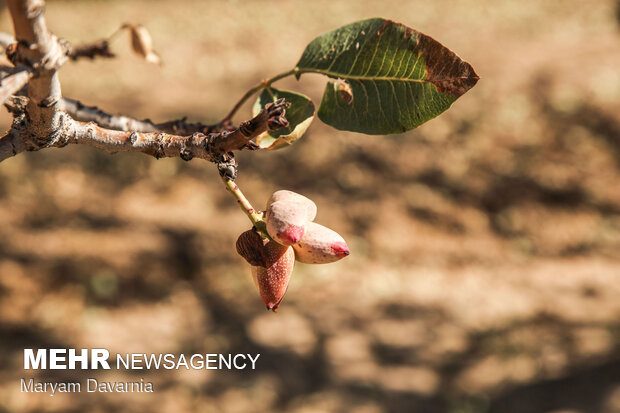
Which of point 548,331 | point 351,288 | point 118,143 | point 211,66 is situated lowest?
point 118,143

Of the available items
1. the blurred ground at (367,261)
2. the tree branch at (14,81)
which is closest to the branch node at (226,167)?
the tree branch at (14,81)

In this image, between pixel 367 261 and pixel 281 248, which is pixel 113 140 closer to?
pixel 281 248

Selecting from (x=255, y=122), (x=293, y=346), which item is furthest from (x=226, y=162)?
(x=293, y=346)

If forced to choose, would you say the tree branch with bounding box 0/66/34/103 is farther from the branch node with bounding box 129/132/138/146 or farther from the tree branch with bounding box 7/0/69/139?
the branch node with bounding box 129/132/138/146

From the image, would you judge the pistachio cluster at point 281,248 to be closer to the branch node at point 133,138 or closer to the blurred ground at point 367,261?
the branch node at point 133,138

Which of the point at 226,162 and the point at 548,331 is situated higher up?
the point at 548,331

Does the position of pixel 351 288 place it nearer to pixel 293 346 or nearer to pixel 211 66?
pixel 293 346

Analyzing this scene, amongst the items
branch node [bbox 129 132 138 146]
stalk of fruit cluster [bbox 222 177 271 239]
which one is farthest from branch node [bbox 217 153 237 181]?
branch node [bbox 129 132 138 146]

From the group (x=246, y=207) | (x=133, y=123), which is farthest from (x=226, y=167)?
(x=133, y=123)
